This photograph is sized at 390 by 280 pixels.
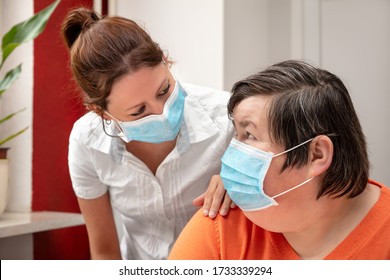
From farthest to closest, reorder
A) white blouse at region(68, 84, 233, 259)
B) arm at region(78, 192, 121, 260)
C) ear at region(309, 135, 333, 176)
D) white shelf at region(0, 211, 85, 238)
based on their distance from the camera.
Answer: white shelf at region(0, 211, 85, 238) → arm at region(78, 192, 121, 260) → white blouse at region(68, 84, 233, 259) → ear at region(309, 135, 333, 176)

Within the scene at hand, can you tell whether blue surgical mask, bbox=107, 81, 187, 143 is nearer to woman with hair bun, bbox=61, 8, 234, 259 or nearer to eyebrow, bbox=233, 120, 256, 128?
woman with hair bun, bbox=61, 8, 234, 259

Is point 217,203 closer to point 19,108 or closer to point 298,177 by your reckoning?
point 298,177

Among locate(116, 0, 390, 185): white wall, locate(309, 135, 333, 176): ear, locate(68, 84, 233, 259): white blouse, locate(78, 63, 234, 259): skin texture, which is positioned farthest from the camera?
locate(116, 0, 390, 185): white wall

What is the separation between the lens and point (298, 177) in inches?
50.8

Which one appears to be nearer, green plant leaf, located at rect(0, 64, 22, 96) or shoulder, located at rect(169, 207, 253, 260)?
shoulder, located at rect(169, 207, 253, 260)

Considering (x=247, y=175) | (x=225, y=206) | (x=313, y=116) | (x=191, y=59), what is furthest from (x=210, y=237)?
(x=191, y=59)

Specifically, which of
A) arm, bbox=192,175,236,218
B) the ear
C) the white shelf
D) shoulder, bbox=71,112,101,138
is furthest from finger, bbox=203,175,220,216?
the white shelf

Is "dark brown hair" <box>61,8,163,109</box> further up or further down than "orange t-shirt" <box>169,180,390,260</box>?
further up

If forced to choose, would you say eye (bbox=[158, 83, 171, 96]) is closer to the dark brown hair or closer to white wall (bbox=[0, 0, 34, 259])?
the dark brown hair

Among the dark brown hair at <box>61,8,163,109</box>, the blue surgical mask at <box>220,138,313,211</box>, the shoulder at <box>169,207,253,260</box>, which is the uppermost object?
the dark brown hair at <box>61,8,163,109</box>

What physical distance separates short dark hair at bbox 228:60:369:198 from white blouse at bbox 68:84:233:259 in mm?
425

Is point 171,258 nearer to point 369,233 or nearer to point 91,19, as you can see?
point 369,233

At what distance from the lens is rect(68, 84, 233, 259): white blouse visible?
176cm

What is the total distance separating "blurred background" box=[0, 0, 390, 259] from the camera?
8.38ft
